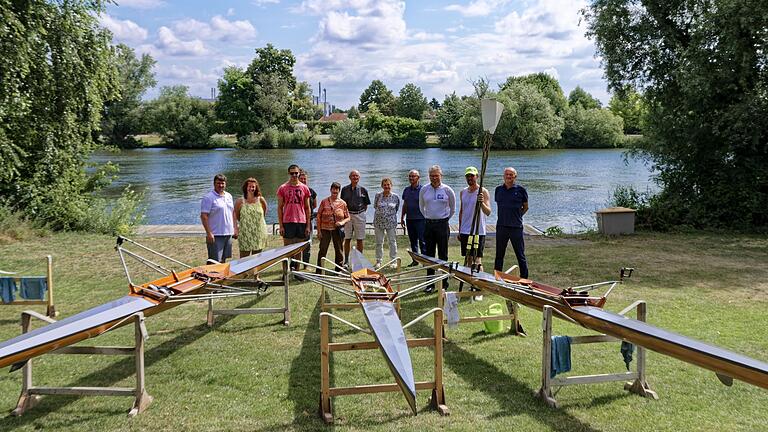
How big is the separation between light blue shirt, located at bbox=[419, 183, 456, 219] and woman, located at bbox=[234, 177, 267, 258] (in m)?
2.04

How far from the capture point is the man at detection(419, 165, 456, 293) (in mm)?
7000

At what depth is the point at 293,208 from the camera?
7457mm

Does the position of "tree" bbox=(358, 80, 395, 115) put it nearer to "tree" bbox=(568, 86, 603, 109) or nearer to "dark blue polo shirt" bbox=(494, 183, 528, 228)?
"tree" bbox=(568, 86, 603, 109)

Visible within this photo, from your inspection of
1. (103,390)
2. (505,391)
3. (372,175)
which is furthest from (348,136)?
(103,390)

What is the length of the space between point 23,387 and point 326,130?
198 feet

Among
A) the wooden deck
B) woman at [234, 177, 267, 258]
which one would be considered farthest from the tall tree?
woman at [234, 177, 267, 258]

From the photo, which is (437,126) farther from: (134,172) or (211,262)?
(211,262)

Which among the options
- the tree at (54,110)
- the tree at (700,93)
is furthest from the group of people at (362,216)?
the tree at (700,93)

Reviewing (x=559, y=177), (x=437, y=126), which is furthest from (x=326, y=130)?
(x=559, y=177)

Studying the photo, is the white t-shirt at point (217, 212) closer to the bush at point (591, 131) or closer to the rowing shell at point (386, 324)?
the rowing shell at point (386, 324)

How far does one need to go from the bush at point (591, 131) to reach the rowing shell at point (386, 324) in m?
46.1

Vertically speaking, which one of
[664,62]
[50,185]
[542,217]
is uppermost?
[664,62]

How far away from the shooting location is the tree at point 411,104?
7906 centimetres

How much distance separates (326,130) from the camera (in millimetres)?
63125
